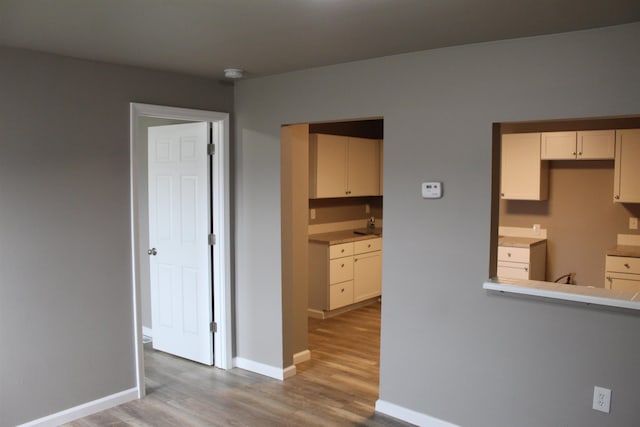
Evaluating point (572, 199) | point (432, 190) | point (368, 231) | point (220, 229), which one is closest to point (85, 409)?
point (220, 229)

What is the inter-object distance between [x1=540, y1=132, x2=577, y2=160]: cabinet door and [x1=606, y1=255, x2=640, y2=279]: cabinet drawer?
1063 millimetres

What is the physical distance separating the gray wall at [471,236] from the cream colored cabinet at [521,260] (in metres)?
2.22

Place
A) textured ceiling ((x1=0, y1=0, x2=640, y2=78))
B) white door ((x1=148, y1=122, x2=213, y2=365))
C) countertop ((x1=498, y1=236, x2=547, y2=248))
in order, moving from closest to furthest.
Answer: textured ceiling ((x1=0, y1=0, x2=640, y2=78)) < white door ((x1=148, y1=122, x2=213, y2=365)) < countertop ((x1=498, y1=236, x2=547, y2=248))

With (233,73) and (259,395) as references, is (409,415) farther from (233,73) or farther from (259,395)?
(233,73)

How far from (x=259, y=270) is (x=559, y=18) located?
9.04ft

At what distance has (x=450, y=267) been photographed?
3227 mm

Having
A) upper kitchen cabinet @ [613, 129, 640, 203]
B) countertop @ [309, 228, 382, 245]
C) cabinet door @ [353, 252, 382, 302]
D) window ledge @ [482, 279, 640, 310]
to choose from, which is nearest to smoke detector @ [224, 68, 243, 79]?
window ledge @ [482, 279, 640, 310]

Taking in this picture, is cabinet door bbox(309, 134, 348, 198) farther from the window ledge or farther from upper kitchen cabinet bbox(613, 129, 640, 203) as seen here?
the window ledge

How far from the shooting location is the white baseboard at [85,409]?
10.9 ft

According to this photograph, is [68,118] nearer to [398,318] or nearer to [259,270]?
[259,270]

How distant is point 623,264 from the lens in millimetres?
4809

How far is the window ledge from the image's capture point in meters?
2.62

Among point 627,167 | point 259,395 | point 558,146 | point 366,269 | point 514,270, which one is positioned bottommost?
point 259,395

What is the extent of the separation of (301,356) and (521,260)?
8.01 feet
